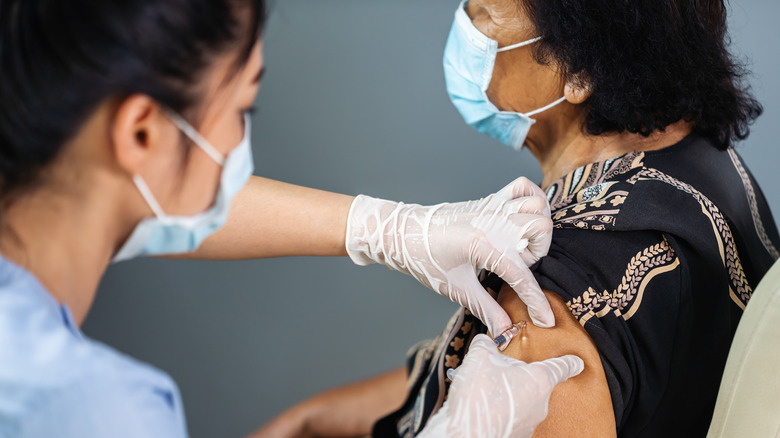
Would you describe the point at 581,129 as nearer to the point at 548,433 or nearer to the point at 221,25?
the point at 548,433

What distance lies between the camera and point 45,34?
21.2 inches

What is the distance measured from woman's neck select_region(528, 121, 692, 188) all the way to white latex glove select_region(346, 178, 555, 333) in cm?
15

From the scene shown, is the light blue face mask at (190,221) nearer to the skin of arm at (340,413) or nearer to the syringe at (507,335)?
the syringe at (507,335)

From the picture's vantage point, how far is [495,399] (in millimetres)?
802

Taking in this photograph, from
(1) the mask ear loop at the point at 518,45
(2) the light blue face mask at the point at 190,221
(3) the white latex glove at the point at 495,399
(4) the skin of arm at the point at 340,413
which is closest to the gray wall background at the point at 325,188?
(4) the skin of arm at the point at 340,413

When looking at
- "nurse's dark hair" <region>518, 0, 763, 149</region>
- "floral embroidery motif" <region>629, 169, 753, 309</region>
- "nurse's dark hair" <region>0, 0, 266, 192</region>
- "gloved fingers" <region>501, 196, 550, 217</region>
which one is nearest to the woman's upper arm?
"gloved fingers" <region>501, 196, 550, 217</region>

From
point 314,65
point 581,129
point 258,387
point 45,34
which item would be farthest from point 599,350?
point 258,387

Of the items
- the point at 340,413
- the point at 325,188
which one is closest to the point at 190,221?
the point at 340,413

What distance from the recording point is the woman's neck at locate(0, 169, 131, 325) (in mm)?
611

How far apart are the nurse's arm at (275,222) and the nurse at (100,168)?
0.38m

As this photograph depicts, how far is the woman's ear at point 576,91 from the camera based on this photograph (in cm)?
107

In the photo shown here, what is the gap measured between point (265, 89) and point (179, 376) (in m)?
0.99

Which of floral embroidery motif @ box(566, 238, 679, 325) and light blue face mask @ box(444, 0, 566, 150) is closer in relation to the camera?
floral embroidery motif @ box(566, 238, 679, 325)

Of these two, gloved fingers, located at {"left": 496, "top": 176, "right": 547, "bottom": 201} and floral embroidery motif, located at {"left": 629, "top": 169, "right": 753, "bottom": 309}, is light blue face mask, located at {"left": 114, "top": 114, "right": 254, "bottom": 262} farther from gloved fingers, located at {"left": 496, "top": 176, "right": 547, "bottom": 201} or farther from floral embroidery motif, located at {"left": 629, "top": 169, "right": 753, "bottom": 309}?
floral embroidery motif, located at {"left": 629, "top": 169, "right": 753, "bottom": 309}
